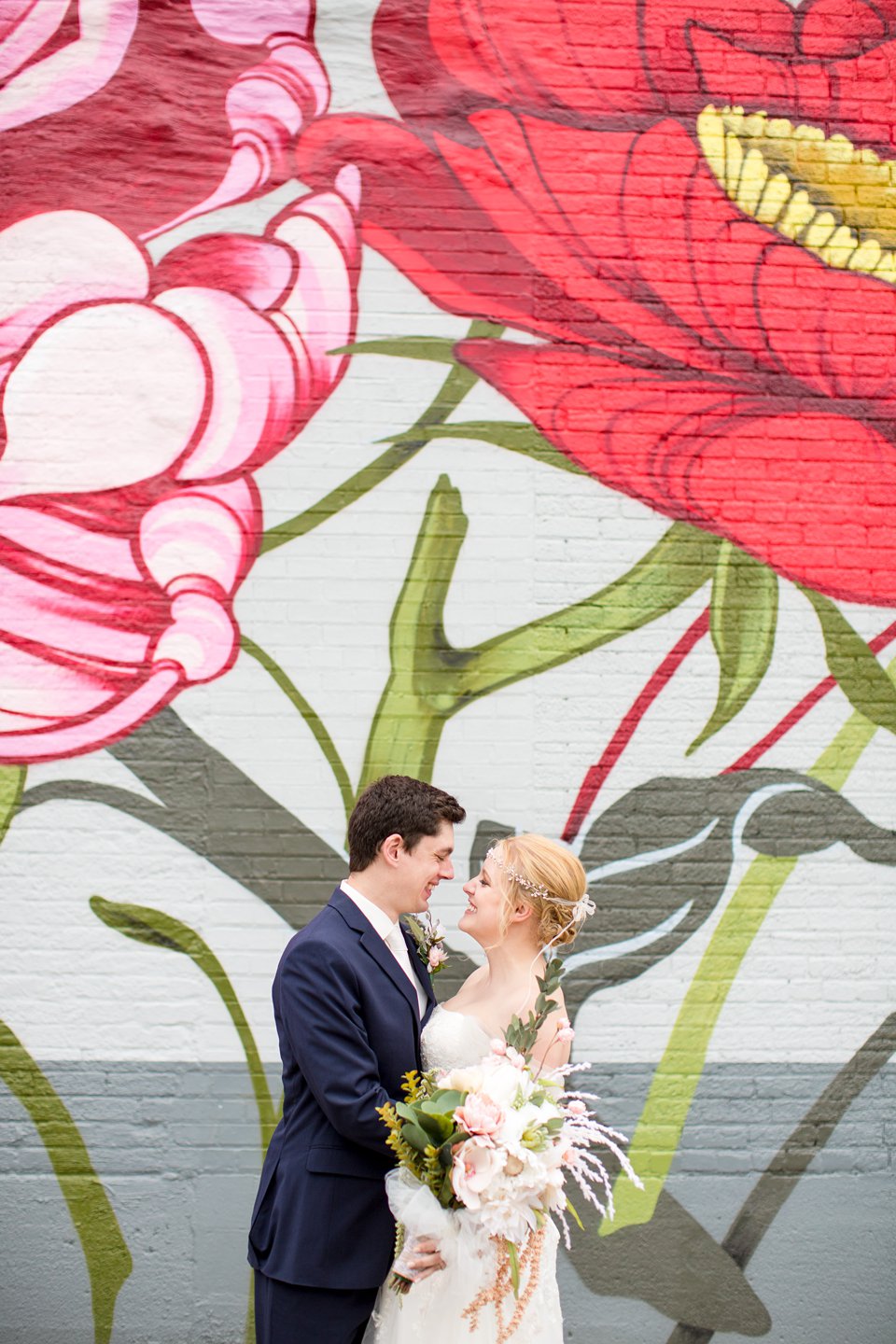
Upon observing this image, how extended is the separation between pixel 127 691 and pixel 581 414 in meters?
1.75

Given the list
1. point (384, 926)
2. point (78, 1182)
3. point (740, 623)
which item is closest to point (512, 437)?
point (740, 623)

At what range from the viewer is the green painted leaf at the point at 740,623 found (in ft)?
14.1

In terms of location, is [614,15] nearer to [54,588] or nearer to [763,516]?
[763,516]

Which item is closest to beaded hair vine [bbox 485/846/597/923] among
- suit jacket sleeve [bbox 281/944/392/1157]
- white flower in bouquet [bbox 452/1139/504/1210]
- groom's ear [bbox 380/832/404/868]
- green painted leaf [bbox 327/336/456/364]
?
groom's ear [bbox 380/832/404/868]

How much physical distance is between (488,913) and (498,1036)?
291 millimetres

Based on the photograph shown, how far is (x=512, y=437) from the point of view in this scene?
A: 429 centimetres

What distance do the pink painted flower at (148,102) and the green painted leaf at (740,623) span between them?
198cm

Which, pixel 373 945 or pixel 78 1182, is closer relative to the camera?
pixel 373 945

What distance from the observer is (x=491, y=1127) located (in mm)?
2527

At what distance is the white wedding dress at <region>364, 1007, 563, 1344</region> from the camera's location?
2.76 meters

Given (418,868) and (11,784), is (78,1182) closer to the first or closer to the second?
(11,784)

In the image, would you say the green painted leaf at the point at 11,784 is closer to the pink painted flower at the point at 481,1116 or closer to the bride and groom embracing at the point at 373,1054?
the bride and groom embracing at the point at 373,1054

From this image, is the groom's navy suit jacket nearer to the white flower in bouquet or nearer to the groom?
the groom

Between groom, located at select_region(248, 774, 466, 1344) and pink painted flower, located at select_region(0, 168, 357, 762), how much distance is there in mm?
1404
